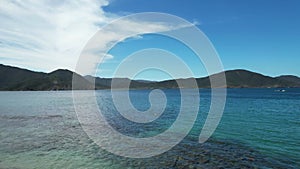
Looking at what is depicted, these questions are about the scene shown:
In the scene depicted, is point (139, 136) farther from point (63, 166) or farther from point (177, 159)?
point (63, 166)

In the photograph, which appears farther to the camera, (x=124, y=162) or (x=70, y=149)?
(x=70, y=149)

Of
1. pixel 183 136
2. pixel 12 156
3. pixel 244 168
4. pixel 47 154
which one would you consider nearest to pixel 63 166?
pixel 47 154

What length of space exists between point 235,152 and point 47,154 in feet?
49.4

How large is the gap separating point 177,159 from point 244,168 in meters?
4.64

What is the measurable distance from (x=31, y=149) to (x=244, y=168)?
16923 mm

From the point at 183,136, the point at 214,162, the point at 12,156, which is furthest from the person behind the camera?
the point at 183,136

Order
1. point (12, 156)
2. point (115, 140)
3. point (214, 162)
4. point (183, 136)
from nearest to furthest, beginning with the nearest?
point (214, 162) < point (12, 156) < point (115, 140) < point (183, 136)

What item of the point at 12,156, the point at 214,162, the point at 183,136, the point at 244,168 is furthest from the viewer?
the point at 183,136

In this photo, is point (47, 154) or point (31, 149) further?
point (31, 149)

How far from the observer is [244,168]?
51.6 ft

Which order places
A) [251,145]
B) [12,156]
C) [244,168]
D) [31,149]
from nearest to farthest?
[244,168]
[12,156]
[31,149]
[251,145]

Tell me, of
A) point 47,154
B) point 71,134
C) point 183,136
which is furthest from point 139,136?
point 47,154

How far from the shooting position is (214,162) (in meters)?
16.8

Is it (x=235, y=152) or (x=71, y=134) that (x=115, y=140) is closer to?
(x=71, y=134)
